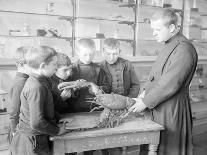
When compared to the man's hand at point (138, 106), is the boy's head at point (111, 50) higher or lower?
higher

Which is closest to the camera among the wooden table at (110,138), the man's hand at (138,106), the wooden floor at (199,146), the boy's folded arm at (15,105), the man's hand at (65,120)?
the wooden table at (110,138)

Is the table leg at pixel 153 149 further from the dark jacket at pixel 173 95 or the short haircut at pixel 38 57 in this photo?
the short haircut at pixel 38 57

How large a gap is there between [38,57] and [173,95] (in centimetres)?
117

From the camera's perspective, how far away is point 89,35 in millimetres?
3898

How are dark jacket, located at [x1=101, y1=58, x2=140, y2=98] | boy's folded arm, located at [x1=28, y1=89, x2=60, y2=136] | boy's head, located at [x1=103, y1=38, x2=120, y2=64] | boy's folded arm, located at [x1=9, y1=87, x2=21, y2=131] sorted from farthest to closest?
1. dark jacket, located at [x1=101, y1=58, x2=140, y2=98]
2. boy's head, located at [x1=103, y1=38, x2=120, y2=64]
3. boy's folded arm, located at [x1=9, y1=87, x2=21, y2=131]
4. boy's folded arm, located at [x1=28, y1=89, x2=60, y2=136]

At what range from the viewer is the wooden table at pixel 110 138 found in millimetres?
1740

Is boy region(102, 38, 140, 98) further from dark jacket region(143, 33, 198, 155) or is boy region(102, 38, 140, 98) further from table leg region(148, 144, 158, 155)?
table leg region(148, 144, 158, 155)

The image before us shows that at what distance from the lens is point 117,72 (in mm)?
2797

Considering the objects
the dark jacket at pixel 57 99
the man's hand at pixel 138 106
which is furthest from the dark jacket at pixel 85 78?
the man's hand at pixel 138 106

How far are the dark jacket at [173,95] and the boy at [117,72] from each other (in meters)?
0.51

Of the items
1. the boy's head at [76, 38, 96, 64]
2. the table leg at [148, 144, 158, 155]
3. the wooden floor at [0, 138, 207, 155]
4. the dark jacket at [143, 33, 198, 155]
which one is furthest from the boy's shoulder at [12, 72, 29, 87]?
the wooden floor at [0, 138, 207, 155]

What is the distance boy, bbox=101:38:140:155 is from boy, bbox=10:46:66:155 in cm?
101

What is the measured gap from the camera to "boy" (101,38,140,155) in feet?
8.88

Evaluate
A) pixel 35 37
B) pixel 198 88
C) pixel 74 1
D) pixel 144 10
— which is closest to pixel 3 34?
pixel 35 37
